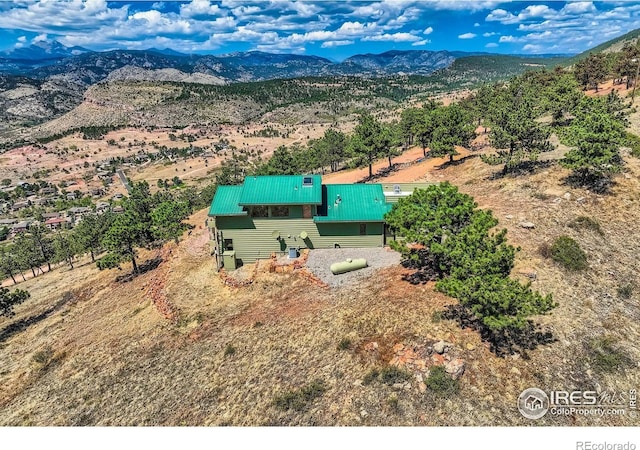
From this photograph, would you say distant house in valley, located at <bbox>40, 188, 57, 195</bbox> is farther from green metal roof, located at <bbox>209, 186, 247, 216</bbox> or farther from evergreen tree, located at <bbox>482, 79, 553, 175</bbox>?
evergreen tree, located at <bbox>482, 79, 553, 175</bbox>

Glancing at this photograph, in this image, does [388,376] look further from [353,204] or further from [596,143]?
[596,143]

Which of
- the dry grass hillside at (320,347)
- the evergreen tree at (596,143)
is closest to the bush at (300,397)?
the dry grass hillside at (320,347)

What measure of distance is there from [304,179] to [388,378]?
1844cm

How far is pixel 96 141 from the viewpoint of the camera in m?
187

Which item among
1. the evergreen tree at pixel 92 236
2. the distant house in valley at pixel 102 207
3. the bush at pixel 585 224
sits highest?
the bush at pixel 585 224

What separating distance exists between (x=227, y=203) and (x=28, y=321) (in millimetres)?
23627

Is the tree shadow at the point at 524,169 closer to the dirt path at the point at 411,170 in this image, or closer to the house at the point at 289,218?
the dirt path at the point at 411,170

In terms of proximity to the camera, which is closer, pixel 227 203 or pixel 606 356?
pixel 606 356

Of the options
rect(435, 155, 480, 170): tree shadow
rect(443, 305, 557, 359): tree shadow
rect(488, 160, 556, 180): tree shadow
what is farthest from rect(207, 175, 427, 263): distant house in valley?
rect(435, 155, 480, 170): tree shadow

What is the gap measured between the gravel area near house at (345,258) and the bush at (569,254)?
1044cm

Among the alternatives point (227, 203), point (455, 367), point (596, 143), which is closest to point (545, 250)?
point (596, 143)

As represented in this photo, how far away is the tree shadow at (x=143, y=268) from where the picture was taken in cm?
3859

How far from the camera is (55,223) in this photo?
98.9m

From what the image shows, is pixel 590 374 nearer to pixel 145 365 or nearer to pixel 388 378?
pixel 388 378
